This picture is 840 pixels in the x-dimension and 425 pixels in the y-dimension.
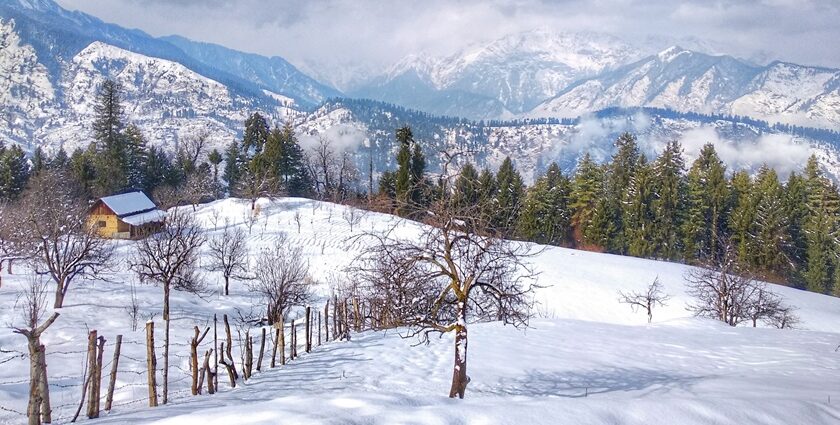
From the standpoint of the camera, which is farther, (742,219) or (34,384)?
(742,219)

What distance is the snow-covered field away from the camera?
583cm

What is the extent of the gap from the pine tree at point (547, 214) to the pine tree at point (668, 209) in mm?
10259

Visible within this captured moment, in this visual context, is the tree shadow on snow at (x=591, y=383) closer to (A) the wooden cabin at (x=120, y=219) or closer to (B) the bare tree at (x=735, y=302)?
(B) the bare tree at (x=735, y=302)

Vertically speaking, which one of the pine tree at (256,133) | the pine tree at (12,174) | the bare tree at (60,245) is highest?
the pine tree at (256,133)

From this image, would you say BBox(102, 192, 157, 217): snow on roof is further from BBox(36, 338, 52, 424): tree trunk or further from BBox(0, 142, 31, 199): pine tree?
BBox(36, 338, 52, 424): tree trunk

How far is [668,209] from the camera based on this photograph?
55.1 metres

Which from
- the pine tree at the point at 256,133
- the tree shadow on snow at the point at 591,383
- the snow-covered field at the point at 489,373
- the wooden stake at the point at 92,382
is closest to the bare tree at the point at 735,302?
the snow-covered field at the point at 489,373

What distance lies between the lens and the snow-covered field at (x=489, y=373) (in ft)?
19.1

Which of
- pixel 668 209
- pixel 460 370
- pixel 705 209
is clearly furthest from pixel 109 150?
pixel 705 209

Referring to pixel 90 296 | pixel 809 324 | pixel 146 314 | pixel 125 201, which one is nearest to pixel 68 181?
pixel 125 201

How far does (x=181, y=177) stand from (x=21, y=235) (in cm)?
5019

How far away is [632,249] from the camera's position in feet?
181

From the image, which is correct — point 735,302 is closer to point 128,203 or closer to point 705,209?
point 705,209

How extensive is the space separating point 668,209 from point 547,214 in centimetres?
1340
